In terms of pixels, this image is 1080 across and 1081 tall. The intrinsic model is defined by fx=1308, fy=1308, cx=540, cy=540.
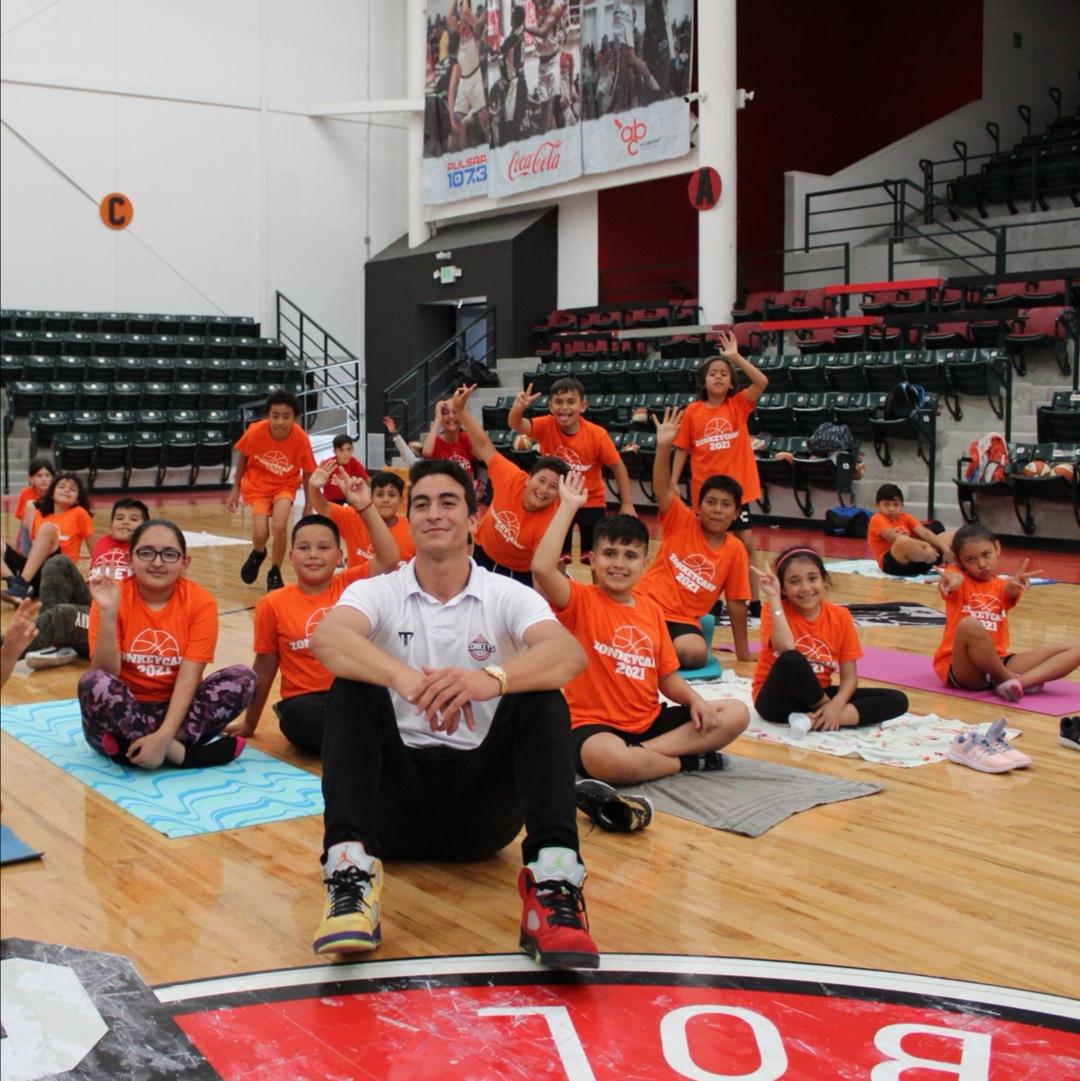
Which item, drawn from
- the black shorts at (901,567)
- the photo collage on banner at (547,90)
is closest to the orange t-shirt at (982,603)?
the black shorts at (901,567)

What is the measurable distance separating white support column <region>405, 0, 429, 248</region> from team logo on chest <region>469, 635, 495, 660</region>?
1852 centimetres

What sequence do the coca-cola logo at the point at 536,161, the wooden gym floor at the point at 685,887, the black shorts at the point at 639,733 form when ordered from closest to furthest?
the wooden gym floor at the point at 685,887
the black shorts at the point at 639,733
the coca-cola logo at the point at 536,161

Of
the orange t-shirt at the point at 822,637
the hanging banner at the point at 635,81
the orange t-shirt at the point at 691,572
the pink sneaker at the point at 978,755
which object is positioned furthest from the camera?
the hanging banner at the point at 635,81

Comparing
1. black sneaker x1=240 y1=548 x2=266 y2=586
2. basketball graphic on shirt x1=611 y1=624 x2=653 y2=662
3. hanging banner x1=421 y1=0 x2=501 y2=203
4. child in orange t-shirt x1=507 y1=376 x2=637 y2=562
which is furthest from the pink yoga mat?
hanging banner x1=421 y1=0 x2=501 y2=203

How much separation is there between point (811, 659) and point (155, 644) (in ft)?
8.01

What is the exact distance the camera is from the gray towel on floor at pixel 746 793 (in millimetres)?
3889

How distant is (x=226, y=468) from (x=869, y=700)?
1368 centimetres

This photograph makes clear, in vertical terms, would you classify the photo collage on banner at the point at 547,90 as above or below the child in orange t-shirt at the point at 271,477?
above

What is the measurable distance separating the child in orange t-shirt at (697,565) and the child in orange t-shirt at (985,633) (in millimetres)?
910

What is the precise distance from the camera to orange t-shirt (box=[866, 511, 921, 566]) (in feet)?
28.1

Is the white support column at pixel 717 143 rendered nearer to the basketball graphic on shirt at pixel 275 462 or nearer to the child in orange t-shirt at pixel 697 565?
the basketball graphic on shirt at pixel 275 462

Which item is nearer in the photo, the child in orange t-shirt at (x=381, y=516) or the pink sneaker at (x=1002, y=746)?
the pink sneaker at (x=1002, y=746)

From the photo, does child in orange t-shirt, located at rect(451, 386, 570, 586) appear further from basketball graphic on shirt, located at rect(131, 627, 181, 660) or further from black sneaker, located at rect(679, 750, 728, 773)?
basketball graphic on shirt, located at rect(131, 627, 181, 660)

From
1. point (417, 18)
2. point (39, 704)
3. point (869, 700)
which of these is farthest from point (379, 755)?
point (417, 18)
